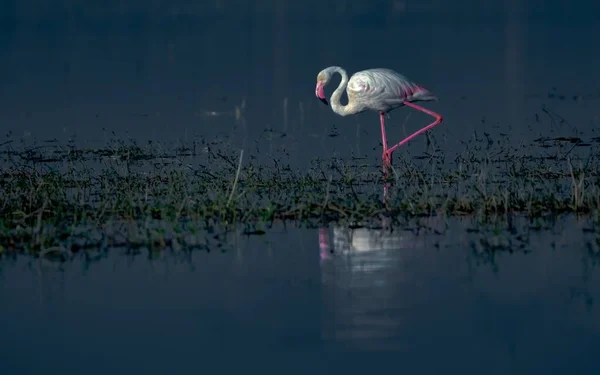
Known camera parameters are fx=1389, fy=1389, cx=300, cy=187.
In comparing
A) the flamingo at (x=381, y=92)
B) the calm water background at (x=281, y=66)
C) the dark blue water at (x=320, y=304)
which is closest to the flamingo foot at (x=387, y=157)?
the flamingo at (x=381, y=92)

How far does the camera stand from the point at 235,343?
6.38 meters

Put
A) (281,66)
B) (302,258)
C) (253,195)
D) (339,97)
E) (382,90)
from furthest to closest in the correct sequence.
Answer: (281,66)
(339,97)
(382,90)
(253,195)
(302,258)

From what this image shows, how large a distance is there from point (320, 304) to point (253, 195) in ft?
12.5

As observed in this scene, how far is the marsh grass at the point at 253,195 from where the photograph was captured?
9.02m

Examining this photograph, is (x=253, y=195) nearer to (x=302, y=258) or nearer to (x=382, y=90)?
(x=302, y=258)

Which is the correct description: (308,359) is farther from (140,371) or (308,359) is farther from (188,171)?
(188,171)

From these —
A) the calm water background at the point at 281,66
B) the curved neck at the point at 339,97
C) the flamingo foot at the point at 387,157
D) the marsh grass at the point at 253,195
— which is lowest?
the marsh grass at the point at 253,195

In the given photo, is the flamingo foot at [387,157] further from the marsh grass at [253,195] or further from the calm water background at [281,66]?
the calm water background at [281,66]

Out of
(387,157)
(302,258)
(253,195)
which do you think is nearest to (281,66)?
(387,157)

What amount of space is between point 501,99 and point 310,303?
46.9ft

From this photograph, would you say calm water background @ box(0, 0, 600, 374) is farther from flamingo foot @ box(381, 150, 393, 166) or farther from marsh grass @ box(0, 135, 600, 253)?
flamingo foot @ box(381, 150, 393, 166)

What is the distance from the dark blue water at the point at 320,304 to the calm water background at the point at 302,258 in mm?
16

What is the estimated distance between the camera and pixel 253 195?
10.8 metres

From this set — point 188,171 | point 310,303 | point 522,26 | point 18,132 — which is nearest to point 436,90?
point 18,132
